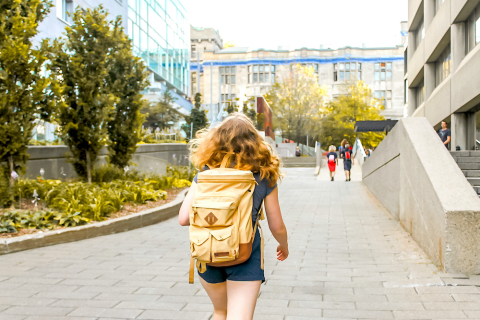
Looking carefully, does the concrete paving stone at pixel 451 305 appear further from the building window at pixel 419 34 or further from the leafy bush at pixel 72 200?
the building window at pixel 419 34

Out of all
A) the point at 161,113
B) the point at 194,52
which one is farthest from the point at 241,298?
the point at 194,52

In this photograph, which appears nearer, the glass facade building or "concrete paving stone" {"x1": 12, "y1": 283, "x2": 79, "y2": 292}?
"concrete paving stone" {"x1": 12, "y1": 283, "x2": 79, "y2": 292}

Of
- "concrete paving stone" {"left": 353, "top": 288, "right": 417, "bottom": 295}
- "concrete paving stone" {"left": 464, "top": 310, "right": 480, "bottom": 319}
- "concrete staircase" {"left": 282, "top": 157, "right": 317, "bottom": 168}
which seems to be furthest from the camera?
"concrete staircase" {"left": 282, "top": 157, "right": 317, "bottom": 168}

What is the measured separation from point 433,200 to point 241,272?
12.9 ft

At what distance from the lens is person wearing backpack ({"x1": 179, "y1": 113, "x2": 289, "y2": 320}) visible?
222 centimetres

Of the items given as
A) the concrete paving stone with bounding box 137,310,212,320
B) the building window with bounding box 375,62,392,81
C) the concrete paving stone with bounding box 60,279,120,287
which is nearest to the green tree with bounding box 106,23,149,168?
the concrete paving stone with bounding box 60,279,120,287

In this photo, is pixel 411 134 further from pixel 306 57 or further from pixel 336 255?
pixel 306 57

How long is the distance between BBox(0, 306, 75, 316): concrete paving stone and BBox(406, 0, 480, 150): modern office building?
52.7 ft

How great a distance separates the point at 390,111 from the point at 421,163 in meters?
62.7

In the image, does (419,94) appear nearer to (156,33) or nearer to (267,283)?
(156,33)

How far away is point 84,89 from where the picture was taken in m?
10.6

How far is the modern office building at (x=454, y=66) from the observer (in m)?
17.6

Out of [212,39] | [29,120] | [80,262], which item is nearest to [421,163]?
[80,262]

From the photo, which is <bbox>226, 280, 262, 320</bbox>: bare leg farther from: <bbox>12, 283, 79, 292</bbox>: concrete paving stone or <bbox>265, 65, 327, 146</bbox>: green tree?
<bbox>265, 65, 327, 146</bbox>: green tree
